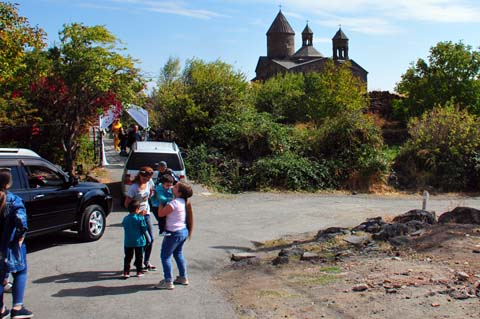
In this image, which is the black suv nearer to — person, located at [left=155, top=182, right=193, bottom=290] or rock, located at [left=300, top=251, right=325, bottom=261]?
person, located at [left=155, top=182, right=193, bottom=290]

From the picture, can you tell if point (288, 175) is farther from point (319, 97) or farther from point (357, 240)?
point (319, 97)

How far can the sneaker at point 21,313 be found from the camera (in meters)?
5.88

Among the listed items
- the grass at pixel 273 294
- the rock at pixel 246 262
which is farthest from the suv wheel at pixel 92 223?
the grass at pixel 273 294

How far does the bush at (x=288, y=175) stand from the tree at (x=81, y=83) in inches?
227

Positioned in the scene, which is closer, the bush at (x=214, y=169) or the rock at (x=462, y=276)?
the rock at (x=462, y=276)

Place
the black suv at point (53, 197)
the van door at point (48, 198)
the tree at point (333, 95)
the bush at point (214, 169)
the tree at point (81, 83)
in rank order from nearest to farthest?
the black suv at point (53, 197) → the van door at point (48, 198) → the tree at point (81, 83) → the bush at point (214, 169) → the tree at point (333, 95)

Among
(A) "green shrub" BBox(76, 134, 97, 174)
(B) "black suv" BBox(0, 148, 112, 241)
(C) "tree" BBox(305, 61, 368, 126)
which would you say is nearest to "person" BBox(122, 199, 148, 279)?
(B) "black suv" BBox(0, 148, 112, 241)

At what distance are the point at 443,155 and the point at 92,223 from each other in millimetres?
16817

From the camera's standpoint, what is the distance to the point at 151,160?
48.3 ft

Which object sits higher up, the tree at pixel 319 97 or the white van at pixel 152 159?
the tree at pixel 319 97

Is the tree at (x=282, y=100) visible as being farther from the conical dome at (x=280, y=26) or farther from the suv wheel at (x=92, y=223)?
the conical dome at (x=280, y=26)

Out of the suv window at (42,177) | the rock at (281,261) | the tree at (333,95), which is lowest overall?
the rock at (281,261)

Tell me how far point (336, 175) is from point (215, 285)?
14.8 m

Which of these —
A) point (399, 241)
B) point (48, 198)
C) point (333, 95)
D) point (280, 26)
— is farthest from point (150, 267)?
point (280, 26)
